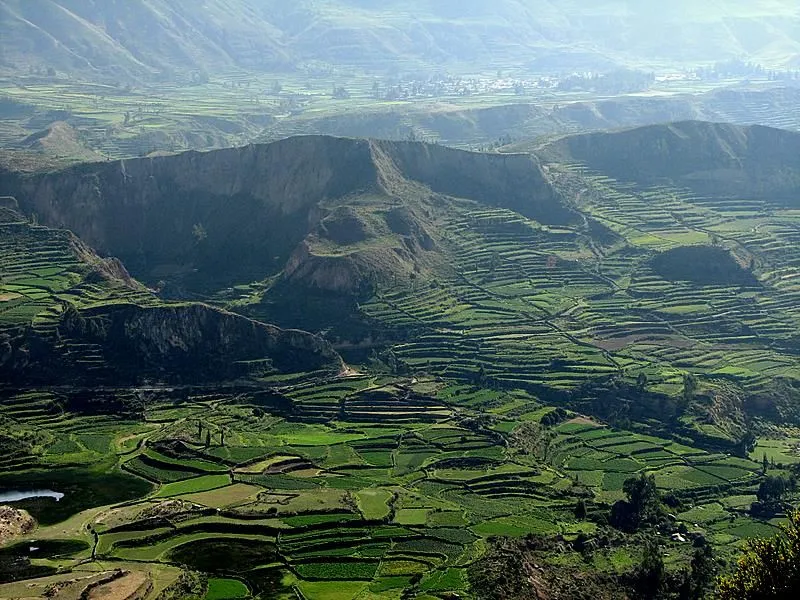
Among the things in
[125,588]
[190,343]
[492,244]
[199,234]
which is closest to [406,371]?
[190,343]

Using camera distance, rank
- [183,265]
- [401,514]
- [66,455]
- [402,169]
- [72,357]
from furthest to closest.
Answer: [402,169]
[183,265]
[72,357]
[66,455]
[401,514]

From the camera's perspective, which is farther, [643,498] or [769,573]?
[643,498]

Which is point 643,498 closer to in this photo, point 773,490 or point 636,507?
point 636,507

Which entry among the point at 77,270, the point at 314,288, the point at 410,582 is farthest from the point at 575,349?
the point at 77,270

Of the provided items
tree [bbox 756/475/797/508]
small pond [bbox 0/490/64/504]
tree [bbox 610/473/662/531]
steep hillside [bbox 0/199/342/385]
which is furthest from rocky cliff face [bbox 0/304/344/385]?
tree [bbox 756/475/797/508]

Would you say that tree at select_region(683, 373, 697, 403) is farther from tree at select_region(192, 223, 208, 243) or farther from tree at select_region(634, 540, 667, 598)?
tree at select_region(192, 223, 208, 243)

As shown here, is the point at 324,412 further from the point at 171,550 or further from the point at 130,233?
the point at 130,233
